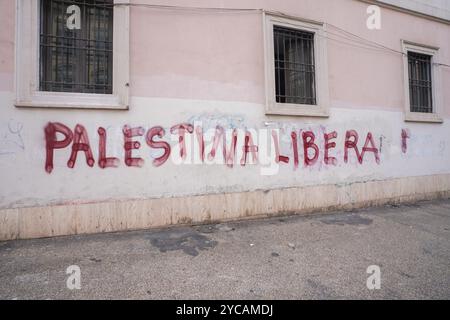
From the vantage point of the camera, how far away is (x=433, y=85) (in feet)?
23.2

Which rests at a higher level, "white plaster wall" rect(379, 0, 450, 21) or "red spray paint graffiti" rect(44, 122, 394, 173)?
"white plaster wall" rect(379, 0, 450, 21)

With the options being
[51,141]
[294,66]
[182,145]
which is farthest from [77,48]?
[294,66]

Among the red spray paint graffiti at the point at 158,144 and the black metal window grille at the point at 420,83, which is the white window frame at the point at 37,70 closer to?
the red spray paint graffiti at the point at 158,144

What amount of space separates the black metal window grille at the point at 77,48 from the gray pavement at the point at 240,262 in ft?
7.46

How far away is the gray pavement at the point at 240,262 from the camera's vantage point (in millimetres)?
2600

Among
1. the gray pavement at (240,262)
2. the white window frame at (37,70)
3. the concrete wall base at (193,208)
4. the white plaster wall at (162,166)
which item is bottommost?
the gray pavement at (240,262)

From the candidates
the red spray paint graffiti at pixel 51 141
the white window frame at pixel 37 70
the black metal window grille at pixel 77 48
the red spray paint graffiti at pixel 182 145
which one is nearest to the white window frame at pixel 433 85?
the red spray paint graffiti at pixel 182 145

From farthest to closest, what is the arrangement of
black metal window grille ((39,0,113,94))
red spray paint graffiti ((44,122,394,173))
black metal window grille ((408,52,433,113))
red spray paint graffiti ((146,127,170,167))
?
black metal window grille ((408,52,433,113))
red spray paint graffiti ((146,127,170,167))
black metal window grille ((39,0,113,94))
red spray paint graffiti ((44,122,394,173))

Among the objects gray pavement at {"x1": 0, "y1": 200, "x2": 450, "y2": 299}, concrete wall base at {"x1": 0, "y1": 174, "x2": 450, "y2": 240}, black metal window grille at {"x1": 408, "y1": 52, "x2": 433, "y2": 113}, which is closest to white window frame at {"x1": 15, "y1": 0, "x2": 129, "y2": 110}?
concrete wall base at {"x1": 0, "y1": 174, "x2": 450, "y2": 240}

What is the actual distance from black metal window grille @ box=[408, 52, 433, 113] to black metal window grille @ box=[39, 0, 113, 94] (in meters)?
6.80

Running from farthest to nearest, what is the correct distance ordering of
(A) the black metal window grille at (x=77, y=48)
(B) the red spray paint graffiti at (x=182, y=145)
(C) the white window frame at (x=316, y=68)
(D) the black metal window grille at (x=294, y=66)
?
1. (D) the black metal window grille at (x=294, y=66)
2. (C) the white window frame at (x=316, y=68)
3. (A) the black metal window grille at (x=77, y=48)
4. (B) the red spray paint graffiti at (x=182, y=145)

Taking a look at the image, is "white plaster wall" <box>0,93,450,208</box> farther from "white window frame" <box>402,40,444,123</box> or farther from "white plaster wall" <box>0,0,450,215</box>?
"white window frame" <box>402,40,444,123</box>

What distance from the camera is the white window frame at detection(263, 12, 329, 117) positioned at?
5051mm
